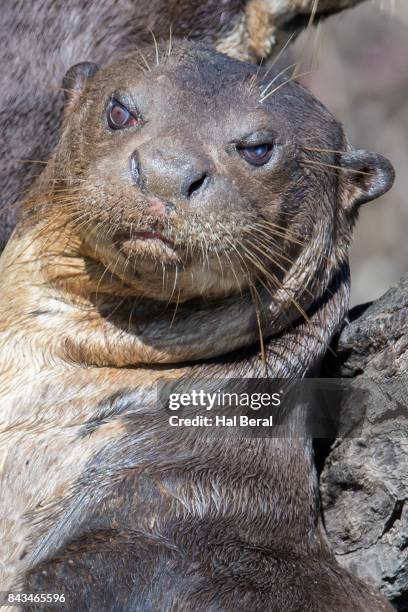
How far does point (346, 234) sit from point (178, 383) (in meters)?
0.78

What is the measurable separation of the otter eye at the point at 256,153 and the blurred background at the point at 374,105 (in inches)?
240

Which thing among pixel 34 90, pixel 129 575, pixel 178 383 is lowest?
pixel 129 575

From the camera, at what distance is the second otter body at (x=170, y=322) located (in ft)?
12.6

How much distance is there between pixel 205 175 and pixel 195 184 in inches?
1.8

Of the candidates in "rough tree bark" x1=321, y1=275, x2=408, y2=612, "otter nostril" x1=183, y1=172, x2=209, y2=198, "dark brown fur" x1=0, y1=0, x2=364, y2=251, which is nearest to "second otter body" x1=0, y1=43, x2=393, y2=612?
"otter nostril" x1=183, y1=172, x2=209, y2=198

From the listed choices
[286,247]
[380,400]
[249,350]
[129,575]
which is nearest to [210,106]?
[286,247]

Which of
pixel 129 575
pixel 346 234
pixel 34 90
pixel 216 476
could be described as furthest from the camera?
pixel 34 90

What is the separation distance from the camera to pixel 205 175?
380cm

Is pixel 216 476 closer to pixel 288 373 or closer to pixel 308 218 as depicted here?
pixel 288 373

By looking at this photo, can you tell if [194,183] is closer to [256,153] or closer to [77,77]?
[256,153]

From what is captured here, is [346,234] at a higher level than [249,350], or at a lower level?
higher

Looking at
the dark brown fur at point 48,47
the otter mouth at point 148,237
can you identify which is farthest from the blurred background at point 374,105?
the otter mouth at point 148,237

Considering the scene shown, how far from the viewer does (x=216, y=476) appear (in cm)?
412

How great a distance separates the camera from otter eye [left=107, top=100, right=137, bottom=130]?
4.09 metres
